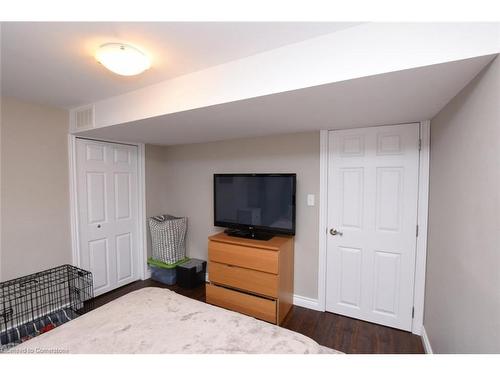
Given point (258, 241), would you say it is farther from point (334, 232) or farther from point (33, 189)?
point (33, 189)

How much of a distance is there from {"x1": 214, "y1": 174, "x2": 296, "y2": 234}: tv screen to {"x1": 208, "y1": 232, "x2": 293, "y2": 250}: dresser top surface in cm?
10

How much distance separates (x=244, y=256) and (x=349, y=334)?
119 centimetres

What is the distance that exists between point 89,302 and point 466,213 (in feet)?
11.5

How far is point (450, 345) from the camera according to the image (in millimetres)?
1388

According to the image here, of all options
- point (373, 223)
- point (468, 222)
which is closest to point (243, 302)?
point (373, 223)

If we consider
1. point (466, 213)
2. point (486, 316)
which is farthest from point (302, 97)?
point (486, 316)

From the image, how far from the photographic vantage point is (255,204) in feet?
8.52

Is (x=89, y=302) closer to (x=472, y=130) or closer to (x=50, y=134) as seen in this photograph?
(x=50, y=134)

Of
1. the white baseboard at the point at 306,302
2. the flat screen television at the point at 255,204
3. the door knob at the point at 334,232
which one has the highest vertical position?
the flat screen television at the point at 255,204

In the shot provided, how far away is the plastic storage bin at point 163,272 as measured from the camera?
308 centimetres

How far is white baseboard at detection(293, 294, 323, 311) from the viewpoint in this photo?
97.6 inches

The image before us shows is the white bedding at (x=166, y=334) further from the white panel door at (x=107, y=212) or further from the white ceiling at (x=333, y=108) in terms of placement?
the white panel door at (x=107, y=212)

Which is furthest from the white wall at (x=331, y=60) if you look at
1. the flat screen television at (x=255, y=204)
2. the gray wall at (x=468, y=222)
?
the flat screen television at (x=255, y=204)

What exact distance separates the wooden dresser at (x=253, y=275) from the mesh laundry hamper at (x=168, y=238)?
2.67 ft
